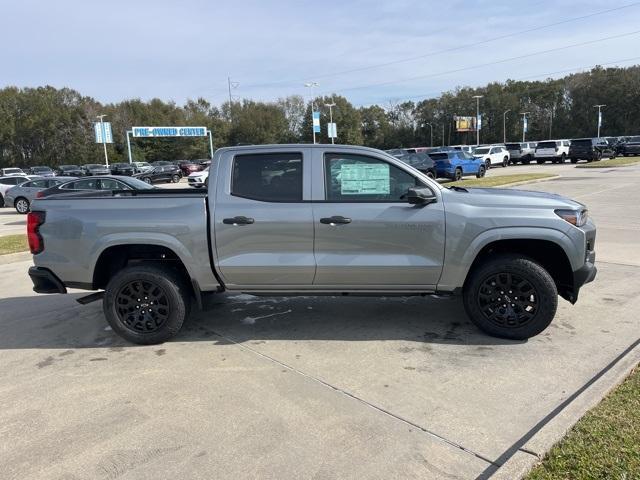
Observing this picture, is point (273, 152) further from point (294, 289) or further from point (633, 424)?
point (633, 424)

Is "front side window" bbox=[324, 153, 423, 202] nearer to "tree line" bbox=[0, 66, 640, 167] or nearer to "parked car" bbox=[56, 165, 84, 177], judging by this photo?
"parked car" bbox=[56, 165, 84, 177]

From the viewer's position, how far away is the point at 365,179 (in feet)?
15.6

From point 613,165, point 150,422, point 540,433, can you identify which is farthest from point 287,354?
point 613,165

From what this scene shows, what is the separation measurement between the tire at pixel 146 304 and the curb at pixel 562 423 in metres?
3.20

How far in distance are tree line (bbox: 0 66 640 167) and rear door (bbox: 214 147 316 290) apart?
89.9 m

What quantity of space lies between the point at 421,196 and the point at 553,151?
4070 cm

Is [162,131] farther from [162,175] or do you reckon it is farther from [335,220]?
[335,220]

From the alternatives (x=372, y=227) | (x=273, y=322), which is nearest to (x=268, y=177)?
(x=372, y=227)

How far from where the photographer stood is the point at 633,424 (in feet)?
10.0

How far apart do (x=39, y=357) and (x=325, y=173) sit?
10.3 ft

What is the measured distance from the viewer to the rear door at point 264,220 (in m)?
4.64

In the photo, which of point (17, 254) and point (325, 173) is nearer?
point (325, 173)

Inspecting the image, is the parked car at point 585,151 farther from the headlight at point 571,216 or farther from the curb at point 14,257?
the curb at point 14,257

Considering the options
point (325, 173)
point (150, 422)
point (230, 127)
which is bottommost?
point (150, 422)
